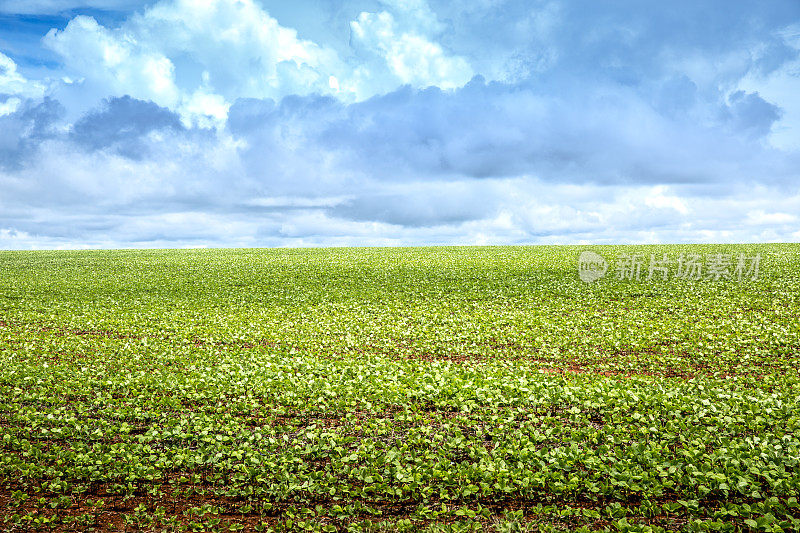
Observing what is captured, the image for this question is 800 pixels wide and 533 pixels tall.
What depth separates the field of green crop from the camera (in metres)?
8.63

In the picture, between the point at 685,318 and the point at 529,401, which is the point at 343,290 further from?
the point at 529,401

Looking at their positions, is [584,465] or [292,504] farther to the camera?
[584,465]

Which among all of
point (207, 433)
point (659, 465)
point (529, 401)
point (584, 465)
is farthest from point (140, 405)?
point (659, 465)

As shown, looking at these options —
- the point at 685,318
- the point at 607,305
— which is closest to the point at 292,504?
the point at 685,318

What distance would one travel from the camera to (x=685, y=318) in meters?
26.3

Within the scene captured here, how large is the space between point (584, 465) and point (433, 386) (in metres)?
5.70

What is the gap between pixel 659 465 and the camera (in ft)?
31.5

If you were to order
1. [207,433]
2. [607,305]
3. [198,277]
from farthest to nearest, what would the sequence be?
[198,277] < [607,305] < [207,433]

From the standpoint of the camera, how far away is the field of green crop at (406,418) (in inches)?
340

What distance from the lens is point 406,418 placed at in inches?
495

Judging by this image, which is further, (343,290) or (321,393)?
(343,290)

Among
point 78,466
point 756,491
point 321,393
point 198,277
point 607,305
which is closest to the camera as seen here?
point 756,491

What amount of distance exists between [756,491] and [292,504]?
7.49m

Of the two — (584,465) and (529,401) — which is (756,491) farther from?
(529,401)
